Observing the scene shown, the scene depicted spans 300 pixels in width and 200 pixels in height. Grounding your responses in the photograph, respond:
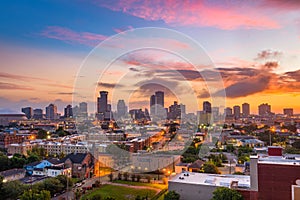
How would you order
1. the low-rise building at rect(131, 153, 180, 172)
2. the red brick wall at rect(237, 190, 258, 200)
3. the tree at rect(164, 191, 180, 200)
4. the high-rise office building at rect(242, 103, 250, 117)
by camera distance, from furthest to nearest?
the high-rise office building at rect(242, 103, 250, 117) < the low-rise building at rect(131, 153, 180, 172) < the tree at rect(164, 191, 180, 200) < the red brick wall at rect(237, 190, 258, 200)

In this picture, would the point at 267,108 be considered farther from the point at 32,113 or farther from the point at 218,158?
the point at 32,113

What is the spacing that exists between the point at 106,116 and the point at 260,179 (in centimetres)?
1497

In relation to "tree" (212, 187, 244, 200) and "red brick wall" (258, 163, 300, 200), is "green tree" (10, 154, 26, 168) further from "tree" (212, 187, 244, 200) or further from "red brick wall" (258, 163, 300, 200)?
"red brick wall" (258, 163, 300, 200)

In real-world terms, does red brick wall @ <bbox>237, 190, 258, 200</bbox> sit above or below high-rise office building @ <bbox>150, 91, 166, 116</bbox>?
below

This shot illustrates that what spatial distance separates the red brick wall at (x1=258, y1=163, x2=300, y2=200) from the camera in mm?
3018

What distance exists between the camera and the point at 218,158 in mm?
7105

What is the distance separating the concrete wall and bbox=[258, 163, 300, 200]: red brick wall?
66cm

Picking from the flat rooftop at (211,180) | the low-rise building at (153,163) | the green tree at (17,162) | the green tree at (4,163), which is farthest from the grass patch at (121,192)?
the green tree at (4,163)

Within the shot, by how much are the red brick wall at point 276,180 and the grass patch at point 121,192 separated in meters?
2.09

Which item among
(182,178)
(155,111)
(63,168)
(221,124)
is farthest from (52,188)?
(221,124)

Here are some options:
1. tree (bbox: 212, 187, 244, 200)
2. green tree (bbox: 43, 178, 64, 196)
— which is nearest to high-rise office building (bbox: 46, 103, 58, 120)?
green tree (bbox: 43, 178, 64, 196)

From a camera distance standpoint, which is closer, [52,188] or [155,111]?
[52,188]

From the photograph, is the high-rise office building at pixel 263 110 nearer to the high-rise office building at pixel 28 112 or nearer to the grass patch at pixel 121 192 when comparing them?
the grass patch at pixel 121 192

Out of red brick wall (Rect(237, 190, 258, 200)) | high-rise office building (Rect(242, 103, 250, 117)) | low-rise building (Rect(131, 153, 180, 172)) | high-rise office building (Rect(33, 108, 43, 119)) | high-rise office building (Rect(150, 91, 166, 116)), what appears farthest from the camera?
high-rise office building (Rect(33, 108, 43, 119))
